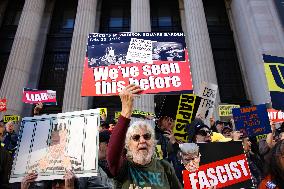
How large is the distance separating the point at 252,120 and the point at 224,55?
56.2 feet

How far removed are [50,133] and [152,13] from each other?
926 inches

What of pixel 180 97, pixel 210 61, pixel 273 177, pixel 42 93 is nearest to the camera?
pixel 273 177

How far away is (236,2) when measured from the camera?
24094 millimetres

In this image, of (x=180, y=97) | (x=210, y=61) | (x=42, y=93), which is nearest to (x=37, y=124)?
(x=180, y=97)

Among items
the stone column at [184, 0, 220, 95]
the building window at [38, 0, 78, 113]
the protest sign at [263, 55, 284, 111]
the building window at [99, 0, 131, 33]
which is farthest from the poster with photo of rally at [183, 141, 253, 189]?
the building window at [99, 0, 131, 33]

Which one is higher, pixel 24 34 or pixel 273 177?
pixel 24 34

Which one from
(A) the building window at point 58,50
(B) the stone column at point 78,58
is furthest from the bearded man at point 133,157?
(A) the building window at point 58,50

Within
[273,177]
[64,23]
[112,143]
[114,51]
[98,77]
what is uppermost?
[64,23]

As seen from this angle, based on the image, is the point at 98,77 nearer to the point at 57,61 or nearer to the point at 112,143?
the point at 112,143

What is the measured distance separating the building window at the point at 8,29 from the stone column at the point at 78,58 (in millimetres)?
6244

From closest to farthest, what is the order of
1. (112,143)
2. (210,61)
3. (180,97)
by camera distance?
(112,143) → (180,97) → (210,61)

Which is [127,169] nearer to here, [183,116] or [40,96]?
[183,116]

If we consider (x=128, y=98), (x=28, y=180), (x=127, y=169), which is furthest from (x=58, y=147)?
(x=128, y=98)

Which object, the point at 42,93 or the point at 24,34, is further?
the point at 24,34
